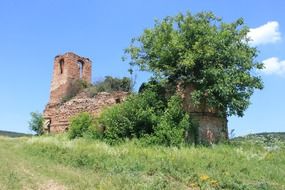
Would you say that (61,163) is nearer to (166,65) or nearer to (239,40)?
(166,65)

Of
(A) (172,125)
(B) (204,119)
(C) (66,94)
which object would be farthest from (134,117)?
(C) (66,94)

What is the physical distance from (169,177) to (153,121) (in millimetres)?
6795

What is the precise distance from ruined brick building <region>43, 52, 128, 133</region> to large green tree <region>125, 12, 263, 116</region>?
4.65 meters

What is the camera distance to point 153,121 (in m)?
18.6

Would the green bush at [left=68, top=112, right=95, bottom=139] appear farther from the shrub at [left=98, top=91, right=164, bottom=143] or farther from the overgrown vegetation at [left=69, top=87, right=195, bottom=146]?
the shrub at [left=98, top=91, right=164, bottom=143]

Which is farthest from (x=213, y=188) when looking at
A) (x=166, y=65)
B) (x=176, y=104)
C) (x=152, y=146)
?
(x=166, y=65)

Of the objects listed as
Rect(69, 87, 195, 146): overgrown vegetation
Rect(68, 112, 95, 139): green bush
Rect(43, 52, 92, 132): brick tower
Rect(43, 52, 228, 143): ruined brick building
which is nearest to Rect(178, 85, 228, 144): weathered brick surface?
Rect(43, 52, 228, 143): ruined brick building

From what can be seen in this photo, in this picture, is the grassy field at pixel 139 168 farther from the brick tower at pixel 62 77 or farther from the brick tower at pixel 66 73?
the brick tower at pixel 66 73

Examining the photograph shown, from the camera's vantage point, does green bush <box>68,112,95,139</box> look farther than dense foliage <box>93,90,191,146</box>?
Yes

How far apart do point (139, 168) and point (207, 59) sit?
7.95 meters

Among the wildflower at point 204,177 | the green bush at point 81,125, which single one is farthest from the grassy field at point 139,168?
the green bush at point 81,125

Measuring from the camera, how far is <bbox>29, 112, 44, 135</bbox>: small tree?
29.2 meters

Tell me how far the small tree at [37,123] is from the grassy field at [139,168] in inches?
455

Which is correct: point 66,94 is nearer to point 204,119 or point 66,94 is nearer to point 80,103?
point 80,103
